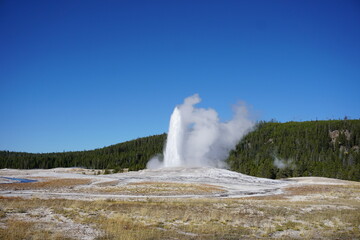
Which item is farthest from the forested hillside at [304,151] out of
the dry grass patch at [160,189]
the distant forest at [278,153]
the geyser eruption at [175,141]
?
the dry grass patch at [160,189]

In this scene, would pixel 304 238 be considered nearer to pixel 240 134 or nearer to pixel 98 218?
pixel 98 218

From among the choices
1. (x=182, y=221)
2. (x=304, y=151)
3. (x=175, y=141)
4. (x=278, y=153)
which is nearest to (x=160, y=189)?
(x=182, y=221)

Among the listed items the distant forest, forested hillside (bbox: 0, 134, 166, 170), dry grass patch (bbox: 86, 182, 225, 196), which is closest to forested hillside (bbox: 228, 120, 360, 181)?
the distant forest

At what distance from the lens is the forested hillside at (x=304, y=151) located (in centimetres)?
10338

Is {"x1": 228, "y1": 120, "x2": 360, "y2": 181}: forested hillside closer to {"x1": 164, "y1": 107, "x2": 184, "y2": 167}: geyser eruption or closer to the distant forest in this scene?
the distant forest

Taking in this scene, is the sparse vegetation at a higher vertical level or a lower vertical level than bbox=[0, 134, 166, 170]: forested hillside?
lower

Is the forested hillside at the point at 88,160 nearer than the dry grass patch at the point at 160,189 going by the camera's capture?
No

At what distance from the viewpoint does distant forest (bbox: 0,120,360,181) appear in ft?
394

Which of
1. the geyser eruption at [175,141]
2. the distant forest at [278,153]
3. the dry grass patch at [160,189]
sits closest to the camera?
the dry grass patch at [160,189]

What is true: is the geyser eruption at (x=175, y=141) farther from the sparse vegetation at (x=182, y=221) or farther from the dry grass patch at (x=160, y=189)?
the sparse vegetation at (x=182, y=221)

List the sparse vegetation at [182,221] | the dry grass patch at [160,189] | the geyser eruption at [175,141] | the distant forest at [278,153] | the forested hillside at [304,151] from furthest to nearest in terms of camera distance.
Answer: the distant forest at [278,153] → the forested hillside at [304,151] → the geyser eruption at [175,141] → the dry grass patch at [160,189] → the sparse vegetation at [182,221]

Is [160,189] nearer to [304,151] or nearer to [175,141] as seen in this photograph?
[175,141]

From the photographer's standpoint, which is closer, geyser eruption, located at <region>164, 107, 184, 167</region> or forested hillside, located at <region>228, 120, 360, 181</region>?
geyser eruption, located at <region>164, 107, 184, 167</region>

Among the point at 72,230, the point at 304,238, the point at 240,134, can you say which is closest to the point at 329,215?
the point at 304,238
